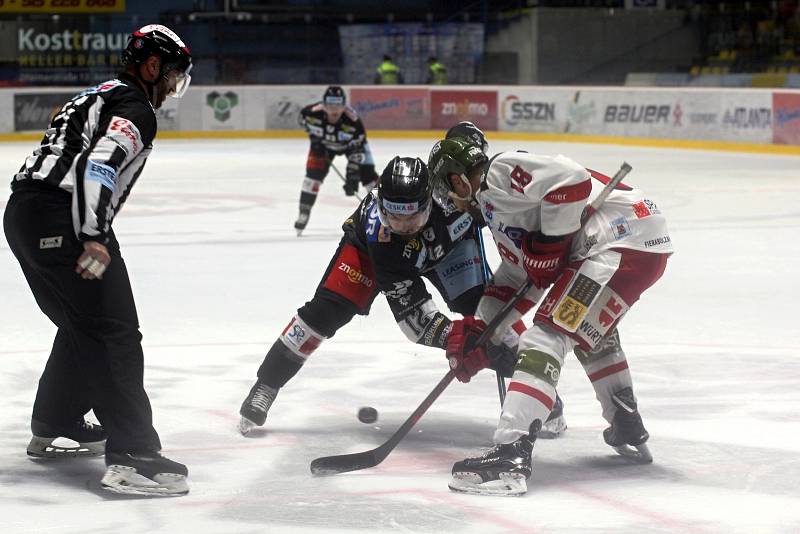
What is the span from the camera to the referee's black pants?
350 centimetres

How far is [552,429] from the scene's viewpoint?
4172mm

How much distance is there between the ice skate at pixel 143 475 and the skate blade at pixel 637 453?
1254 millimetres

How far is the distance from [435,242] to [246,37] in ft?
67.0

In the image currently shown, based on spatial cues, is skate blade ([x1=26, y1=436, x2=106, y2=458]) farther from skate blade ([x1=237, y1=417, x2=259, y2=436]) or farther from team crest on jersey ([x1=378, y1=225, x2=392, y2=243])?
team crest on jersey ([x1=378, y1=225, x2=392, y2=243])

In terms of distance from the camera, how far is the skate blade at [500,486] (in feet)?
11.5

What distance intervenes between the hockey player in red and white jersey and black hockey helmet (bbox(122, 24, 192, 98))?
77 cm

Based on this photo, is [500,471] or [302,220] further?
[302,220]

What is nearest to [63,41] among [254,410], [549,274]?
[254,410]

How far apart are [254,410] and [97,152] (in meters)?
1.20

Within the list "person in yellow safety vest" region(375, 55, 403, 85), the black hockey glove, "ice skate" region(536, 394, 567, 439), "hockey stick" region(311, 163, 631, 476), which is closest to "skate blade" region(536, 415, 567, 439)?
"ice skate" region(536, 394, 567, 439)

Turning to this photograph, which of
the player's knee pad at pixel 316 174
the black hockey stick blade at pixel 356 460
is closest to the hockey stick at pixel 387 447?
the black hockey stick blade at pixel 356 460

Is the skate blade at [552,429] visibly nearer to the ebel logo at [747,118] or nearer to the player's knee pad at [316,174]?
the player's knee pad at [316,174]

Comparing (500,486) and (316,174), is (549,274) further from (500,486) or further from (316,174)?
(316,174)

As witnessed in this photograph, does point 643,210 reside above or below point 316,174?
above
